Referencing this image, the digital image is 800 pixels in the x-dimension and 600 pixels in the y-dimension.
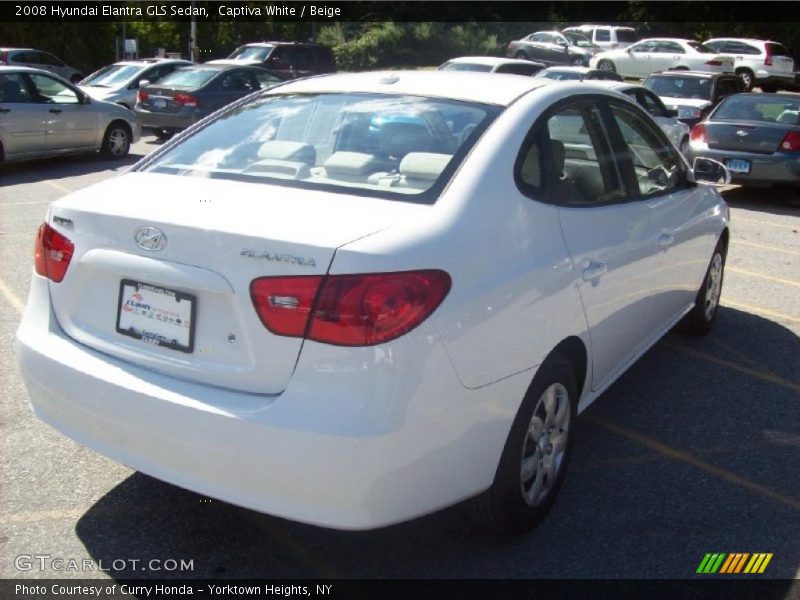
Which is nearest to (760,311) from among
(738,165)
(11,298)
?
(11,298)

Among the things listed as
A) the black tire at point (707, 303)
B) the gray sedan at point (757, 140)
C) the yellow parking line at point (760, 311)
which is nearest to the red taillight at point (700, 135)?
the gray sedan at point (757, 140)

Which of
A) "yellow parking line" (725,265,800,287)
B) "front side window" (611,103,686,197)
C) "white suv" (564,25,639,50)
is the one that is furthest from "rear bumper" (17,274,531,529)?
"white suv" (564,25,639,50)

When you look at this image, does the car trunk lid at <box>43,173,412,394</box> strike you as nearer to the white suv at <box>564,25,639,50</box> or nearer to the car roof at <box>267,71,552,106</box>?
the car roof at <box>267,71,552,106</box>

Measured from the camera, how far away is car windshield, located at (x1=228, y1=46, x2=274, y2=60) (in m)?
24.2

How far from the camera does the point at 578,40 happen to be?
4006 centimetres

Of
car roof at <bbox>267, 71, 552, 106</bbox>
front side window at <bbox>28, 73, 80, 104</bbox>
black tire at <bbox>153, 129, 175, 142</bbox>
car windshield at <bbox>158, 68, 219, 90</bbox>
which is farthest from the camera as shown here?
black tire at <bbox>153, 129, 175, 142</bbox>

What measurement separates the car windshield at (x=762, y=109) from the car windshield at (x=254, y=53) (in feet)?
47.4

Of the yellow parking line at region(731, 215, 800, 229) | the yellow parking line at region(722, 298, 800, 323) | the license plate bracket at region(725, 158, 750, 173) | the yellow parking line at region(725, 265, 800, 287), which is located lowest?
the yellow parking line at region(731, 215, 800, 229)

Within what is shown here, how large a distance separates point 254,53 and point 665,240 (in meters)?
21.7

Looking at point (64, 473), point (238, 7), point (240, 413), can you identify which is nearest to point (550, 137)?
point (240, 413)

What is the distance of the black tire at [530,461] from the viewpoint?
3.25 m

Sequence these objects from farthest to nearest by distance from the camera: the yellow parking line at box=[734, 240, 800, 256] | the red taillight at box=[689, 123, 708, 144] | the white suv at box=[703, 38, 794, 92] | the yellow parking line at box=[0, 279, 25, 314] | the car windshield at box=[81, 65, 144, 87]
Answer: the white suv at box=[703, 38, 794, 92] < the car windshield at box=[81, 65, 144, 87] < the red taillight at box=[689, 123, 708, 144] < the yellow parking line at box=[734, 240, 800, 256] < the yellow parking line at box=[0, 279, 25, 314]

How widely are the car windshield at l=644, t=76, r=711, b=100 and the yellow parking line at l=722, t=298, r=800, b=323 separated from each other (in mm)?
10406

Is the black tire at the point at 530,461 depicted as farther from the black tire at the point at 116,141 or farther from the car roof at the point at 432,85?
the black tire at the point at 116,141
